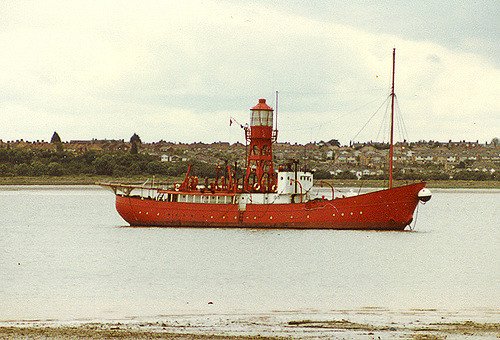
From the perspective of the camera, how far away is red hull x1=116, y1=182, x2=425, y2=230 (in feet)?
207

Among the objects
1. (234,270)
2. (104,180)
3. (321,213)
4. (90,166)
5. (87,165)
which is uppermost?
(87,165)

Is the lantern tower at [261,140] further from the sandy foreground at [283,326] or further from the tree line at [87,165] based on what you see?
the tree line at [87,165]

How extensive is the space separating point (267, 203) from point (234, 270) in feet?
60.6

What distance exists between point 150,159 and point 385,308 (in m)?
139

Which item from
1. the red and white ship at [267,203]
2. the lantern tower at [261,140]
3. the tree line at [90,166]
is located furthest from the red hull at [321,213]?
the tree line at [90,166]

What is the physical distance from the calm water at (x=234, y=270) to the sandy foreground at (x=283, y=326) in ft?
5.70

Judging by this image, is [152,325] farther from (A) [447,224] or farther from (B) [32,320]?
(A) [447,224]

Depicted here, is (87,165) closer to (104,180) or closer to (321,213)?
(104,180)

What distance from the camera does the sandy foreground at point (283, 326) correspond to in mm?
26609

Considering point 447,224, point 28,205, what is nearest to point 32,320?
point 447,224

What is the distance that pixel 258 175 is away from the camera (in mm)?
67438

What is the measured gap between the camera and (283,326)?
28.9m

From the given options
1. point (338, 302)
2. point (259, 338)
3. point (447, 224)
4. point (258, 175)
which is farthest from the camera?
point (447, 224)

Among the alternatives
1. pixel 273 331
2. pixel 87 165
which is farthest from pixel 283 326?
pixel 87 165
